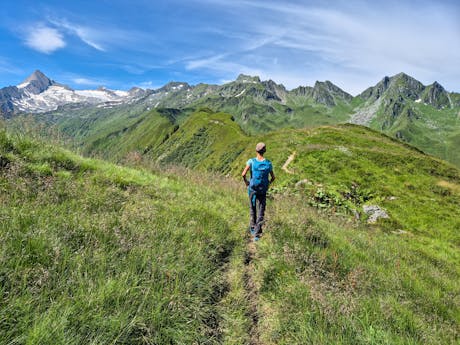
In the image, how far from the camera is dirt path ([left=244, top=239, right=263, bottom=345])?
3863mm

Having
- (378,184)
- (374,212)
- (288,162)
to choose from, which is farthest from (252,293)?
(288,162)

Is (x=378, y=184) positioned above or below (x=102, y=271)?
below

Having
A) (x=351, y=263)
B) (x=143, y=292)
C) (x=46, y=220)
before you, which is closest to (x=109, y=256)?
(x=143, y=292)

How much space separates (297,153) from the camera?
3183cm

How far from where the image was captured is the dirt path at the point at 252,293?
386 cm

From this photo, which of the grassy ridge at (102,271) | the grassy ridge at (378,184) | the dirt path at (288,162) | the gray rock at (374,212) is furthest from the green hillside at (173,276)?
the dirt path at (288,162)

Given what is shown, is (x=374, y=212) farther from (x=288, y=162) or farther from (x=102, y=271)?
(x=102, y=271)

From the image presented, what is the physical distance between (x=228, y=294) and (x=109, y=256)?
217 cm

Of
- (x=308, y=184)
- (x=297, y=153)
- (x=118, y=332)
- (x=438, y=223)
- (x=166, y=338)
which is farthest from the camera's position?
(x=297, y=153)

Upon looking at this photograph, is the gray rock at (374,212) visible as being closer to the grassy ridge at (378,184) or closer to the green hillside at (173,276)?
the grassy ridge at (378,184)

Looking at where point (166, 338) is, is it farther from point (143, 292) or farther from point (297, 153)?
point (297, 153)

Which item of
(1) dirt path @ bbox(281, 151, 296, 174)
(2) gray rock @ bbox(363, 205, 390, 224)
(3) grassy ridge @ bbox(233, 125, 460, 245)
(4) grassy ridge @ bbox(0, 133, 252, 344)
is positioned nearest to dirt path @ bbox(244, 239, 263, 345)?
(4) grassy ridge @ bbox(0, 133, 252, 344)

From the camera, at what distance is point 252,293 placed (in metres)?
4.70

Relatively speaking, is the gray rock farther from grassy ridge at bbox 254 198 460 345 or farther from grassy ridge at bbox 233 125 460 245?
grassy ridge at bbox 254 198 460 345
